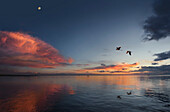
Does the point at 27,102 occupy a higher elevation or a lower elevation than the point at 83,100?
lower

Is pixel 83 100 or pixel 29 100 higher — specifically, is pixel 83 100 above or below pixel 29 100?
above

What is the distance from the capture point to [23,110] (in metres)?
20.3

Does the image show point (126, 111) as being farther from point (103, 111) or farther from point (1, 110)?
point (1, 110)

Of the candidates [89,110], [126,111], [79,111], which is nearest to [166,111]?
[126,111]

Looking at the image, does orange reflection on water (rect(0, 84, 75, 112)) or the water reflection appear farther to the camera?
the water reflection

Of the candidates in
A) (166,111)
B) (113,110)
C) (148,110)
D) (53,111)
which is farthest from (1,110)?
Result: (166,111)

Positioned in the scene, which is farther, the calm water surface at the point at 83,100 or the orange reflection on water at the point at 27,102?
the calm water surface at the point at 83,100

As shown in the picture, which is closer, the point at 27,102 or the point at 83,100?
the point at 27,102

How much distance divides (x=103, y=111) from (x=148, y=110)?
26.2 ft

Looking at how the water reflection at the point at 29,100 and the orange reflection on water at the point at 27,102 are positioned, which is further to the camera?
the water reflection at the point at 29,100

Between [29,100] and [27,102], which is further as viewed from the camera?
[29,100]

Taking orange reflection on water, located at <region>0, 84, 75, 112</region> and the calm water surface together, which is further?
the calm water surface

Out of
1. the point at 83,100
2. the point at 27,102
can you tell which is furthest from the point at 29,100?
the point at 83,100

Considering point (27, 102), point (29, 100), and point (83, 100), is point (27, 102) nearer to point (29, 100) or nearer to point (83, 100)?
point (29, 100)
